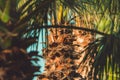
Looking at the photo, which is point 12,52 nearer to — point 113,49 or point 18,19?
point 18,19

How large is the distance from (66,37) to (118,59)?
10.8 ft

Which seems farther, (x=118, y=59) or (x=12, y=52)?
(x=118, y=59)

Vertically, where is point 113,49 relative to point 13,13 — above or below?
below

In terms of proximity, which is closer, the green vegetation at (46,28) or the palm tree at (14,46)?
the palm tree at (14,46)

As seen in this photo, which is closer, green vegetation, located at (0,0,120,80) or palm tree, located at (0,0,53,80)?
palm tree, located at (0,0,53,80)

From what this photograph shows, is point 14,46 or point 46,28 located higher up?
point 46,28

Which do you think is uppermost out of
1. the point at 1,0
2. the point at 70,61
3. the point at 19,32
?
the point at 1,0

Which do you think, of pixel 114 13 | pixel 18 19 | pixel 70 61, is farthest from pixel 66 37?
pixel 18 19

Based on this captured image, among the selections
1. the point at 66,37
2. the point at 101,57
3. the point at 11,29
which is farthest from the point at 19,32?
the point at 66,37

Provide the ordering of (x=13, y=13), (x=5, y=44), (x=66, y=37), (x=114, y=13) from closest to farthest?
(x=5, y=44)
(x=13, y=13)
(x=114, y=13)
(x=66, y=37)

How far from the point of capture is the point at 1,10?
6.76 meters

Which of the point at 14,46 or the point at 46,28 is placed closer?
the point at 14,46

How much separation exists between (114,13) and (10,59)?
2.95 meters

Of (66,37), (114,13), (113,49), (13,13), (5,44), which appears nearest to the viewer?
(5,44)
